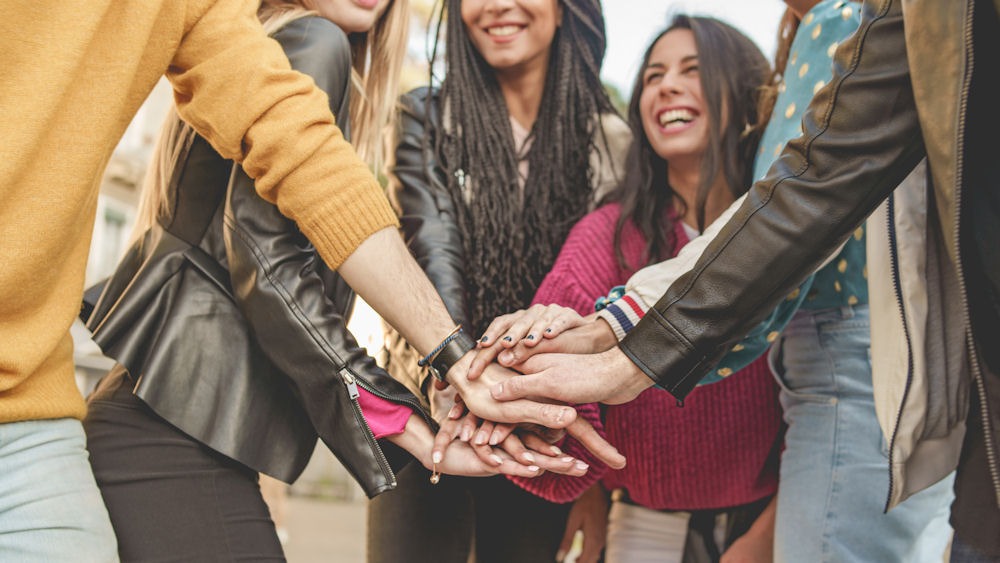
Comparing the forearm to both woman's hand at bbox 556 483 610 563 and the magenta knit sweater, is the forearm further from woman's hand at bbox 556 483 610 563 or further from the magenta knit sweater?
woman's hand at bbox 556 483 610 563

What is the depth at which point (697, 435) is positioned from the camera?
266cm

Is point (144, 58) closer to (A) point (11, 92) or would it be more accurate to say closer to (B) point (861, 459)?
(A) point (11, 92)

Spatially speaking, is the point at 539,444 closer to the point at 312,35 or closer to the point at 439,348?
the point at 439,348

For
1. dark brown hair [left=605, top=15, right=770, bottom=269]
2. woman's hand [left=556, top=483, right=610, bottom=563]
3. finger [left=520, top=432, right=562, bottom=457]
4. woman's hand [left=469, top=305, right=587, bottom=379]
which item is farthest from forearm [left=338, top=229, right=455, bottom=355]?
woman's hand [left=556, top=483, right=610, bottom=563]

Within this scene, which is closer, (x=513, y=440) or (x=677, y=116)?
(x=513, y=440)

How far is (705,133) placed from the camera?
3.01m

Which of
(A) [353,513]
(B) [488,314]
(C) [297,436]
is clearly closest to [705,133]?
(B) [488,314]

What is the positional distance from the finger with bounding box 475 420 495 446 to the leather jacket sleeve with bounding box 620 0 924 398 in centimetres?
40

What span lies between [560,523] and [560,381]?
984 millimetres

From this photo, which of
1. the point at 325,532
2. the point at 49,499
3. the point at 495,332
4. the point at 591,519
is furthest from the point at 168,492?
the point at 325,532

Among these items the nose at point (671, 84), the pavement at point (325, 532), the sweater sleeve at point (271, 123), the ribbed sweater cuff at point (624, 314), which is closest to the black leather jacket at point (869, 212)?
the ribbed sweater cuff at point (624, 314)

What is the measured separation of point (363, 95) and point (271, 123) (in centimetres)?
64

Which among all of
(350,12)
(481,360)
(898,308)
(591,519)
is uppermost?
(350,12)

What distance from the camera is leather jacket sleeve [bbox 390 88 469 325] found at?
2764 mm
